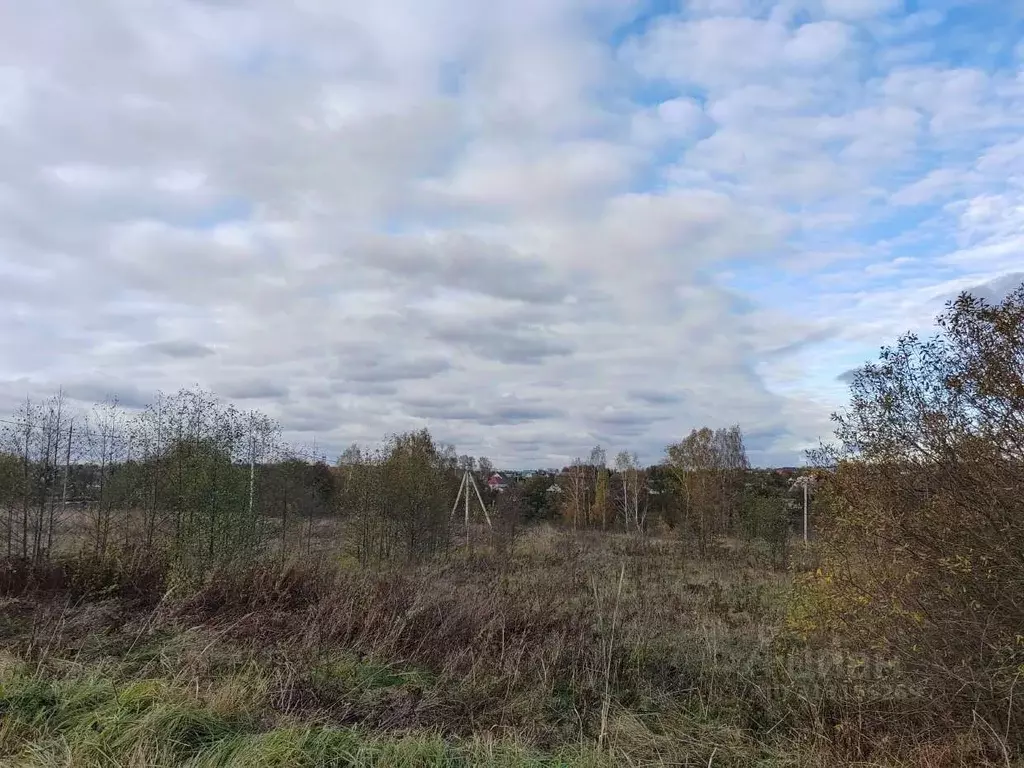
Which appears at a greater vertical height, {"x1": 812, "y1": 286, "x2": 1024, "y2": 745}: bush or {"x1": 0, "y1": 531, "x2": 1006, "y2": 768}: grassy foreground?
{"x1": 812, "y1": 286, "x2": 1024, "y2": 745}: bush

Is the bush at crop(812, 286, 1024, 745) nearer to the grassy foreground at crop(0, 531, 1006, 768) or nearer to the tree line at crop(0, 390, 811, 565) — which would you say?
the grassy foreground at crop(0, 531, 1006, 768)

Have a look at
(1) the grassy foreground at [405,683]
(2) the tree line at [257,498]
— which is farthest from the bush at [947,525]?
(2) the tree line at [257,498]

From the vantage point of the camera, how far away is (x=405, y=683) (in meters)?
6.99

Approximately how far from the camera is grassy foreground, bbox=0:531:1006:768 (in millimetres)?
4844

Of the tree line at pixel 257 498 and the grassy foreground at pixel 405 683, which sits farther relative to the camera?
the tree line at pixel 257 498

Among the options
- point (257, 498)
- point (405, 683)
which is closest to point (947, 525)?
point (405, 683)

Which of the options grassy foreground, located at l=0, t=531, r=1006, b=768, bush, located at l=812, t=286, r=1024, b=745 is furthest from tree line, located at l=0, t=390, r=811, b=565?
bush, located at l=812, t=286, r=1024, b=745

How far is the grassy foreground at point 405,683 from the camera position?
4.84 m

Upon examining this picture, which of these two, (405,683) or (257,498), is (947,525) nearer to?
(405,683)

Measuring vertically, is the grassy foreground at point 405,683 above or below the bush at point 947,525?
below

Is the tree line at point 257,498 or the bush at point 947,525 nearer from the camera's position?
the bush at point 947,525

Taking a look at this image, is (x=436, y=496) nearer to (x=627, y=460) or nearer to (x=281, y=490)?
(x=281, y=490)

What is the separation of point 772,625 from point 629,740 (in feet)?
20.8

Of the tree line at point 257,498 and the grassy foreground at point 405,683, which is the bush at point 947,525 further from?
→ the tree line at point 257,498
